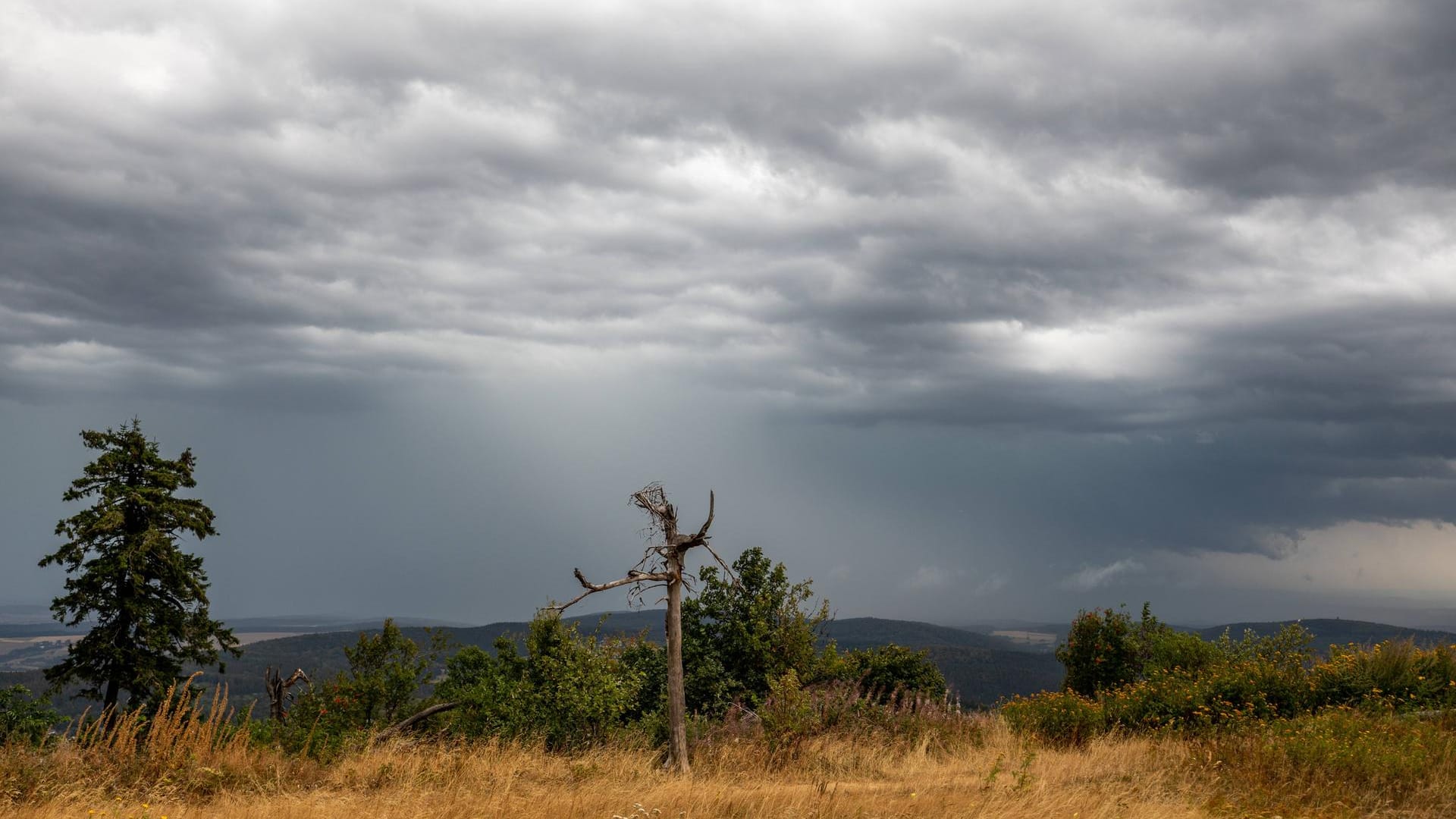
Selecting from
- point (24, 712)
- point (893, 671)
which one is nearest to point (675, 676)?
point (893, 671)

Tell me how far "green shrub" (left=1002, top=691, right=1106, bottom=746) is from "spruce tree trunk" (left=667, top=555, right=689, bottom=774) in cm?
745

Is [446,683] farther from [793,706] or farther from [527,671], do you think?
[793,706]

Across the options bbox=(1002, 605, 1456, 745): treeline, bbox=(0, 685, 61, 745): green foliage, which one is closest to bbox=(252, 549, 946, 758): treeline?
bbox=(1002, 605, 1456, 745): treeline

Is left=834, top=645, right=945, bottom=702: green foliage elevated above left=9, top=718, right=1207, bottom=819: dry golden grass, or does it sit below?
below

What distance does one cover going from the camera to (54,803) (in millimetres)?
9617

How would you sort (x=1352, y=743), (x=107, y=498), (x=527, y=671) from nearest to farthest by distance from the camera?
1. (x=1352, y=743)
2. (x=527, y=671)
3. (x=107, y=498)

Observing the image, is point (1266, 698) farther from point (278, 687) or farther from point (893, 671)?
point (278, 687)

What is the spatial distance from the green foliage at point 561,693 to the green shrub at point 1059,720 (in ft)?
25.4

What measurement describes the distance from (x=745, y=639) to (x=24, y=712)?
71.0 ft

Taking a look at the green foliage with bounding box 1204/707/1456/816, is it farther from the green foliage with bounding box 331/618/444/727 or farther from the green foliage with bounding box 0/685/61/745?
the green foliage with bounding box 0/685/61/745

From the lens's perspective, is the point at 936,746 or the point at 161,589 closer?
the point at 936,746

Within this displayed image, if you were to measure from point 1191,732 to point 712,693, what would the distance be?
39.3 feet

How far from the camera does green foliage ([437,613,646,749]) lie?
1712 centimetres

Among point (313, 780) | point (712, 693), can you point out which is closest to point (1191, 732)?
point (712, 693)
